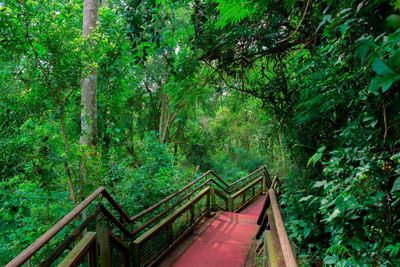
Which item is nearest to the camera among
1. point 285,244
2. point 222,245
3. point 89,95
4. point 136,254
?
point 285,244

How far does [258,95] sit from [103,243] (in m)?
3.61

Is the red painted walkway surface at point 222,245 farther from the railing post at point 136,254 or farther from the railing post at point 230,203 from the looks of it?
the railing post at point 230,203

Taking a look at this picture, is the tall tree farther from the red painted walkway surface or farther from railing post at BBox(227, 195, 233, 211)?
railing post at BBox(227, 195, 233, 211)

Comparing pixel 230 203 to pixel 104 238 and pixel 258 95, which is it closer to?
pixel 258 95

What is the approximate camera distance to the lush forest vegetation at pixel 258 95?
78.5 inches

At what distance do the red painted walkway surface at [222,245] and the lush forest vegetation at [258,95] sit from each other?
1.07m

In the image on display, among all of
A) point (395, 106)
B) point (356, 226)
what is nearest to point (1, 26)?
point (395, 106)

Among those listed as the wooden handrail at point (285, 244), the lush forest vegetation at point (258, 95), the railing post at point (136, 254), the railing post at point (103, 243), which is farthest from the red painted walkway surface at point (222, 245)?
the wooden handrail at point (285, 244)

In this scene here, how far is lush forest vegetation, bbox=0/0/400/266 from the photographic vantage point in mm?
1995

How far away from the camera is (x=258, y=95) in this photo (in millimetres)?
5277

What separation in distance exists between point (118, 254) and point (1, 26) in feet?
10.4

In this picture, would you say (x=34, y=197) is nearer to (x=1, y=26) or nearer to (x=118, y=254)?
(x=118, y=254)

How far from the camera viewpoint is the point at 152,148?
27.5 ft

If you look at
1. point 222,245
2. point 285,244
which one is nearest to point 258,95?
point 222,245
